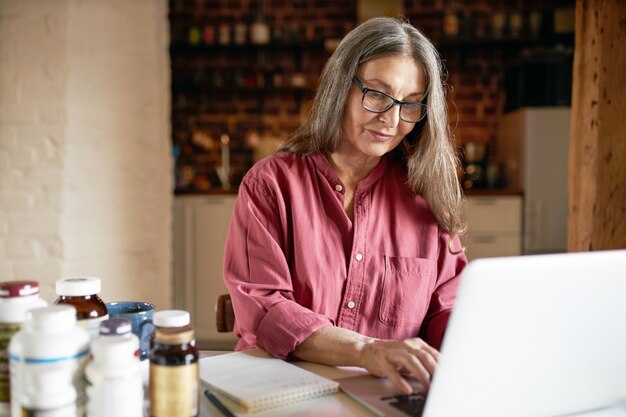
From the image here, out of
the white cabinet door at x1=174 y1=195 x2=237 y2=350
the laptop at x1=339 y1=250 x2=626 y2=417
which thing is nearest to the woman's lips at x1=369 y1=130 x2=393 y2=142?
the laptop at x1=339 y1=250 x2=626 y2=417

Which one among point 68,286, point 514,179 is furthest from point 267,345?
point 514,179

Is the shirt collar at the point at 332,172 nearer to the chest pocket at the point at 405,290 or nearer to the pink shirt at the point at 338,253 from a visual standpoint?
the pink shirt at the point at 338,253

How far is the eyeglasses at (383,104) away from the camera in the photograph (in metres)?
1.36

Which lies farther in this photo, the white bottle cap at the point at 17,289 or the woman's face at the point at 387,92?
the woman's face at the point at 387,92

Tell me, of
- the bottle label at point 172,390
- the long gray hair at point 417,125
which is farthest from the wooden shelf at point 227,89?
the bottle label at point 172,390

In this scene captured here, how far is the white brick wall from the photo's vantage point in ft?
8.55

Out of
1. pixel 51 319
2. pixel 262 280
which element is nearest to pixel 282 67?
pixel 262 280

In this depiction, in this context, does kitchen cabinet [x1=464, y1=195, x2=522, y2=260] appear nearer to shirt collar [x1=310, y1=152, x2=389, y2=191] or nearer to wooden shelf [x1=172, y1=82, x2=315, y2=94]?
wooden shelf [x1=172, y1=82, x2=315, y2=94]

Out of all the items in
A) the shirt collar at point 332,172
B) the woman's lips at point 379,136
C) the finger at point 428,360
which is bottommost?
the finger at point 428,360

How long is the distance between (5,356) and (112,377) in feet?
0.51

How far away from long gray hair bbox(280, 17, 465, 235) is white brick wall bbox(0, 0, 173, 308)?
5.16 ft

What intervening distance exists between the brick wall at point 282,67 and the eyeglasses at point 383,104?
3.11 m

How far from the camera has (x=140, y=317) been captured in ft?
2.99

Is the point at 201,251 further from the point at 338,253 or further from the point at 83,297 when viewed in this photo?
the point at 83,297
